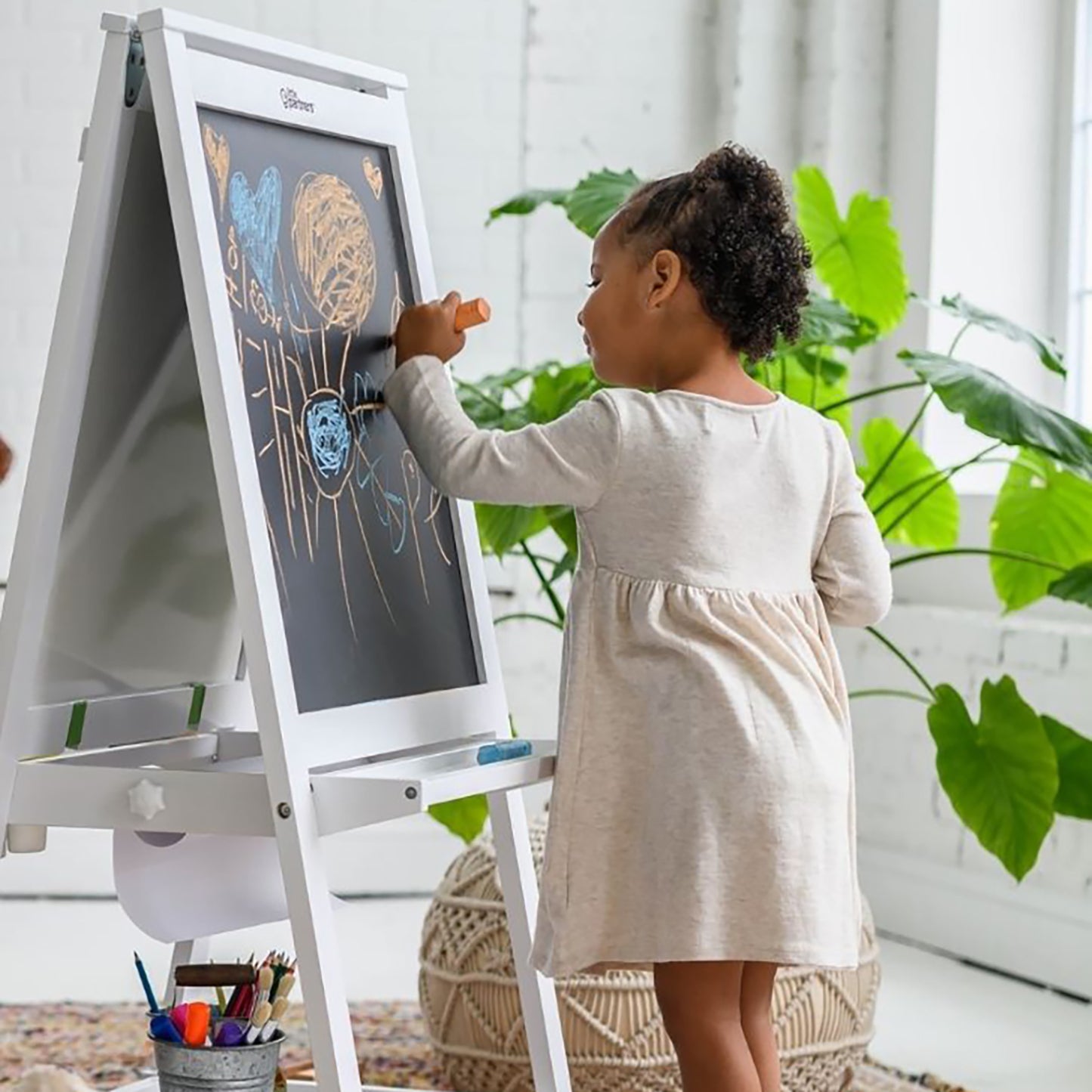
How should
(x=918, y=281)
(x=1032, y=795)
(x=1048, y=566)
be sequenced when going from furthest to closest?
(x=918, y=281)
(x=1048, y=566)
(x=1032, y=795)

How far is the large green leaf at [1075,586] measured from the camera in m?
2.31

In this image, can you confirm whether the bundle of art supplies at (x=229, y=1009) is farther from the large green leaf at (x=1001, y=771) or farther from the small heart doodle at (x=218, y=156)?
the large green leaf at (x=1001, y=771)

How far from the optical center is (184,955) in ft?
6.70

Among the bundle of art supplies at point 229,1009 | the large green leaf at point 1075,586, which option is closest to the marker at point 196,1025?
the bundle of art supplies at point 229,1009

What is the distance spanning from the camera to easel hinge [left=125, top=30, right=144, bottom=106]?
1601 mm

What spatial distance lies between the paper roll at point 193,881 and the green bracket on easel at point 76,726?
0.38ft

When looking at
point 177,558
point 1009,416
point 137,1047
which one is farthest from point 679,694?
point 137,1047

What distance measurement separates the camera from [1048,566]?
2.52 metres

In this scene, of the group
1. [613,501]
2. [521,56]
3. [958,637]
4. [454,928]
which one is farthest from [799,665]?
[521,56]

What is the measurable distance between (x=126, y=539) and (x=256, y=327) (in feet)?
0.86

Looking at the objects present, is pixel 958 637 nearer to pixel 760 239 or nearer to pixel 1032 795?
pixel 1032 795

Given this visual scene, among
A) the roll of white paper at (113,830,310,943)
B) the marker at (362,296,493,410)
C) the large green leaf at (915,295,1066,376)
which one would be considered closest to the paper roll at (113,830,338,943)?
the roll of white paper at (113,830,310,943)

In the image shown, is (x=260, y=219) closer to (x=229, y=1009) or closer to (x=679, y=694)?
(x=679, y=694)

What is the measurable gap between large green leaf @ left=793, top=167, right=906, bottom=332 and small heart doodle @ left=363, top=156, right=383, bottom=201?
38.8 inches
